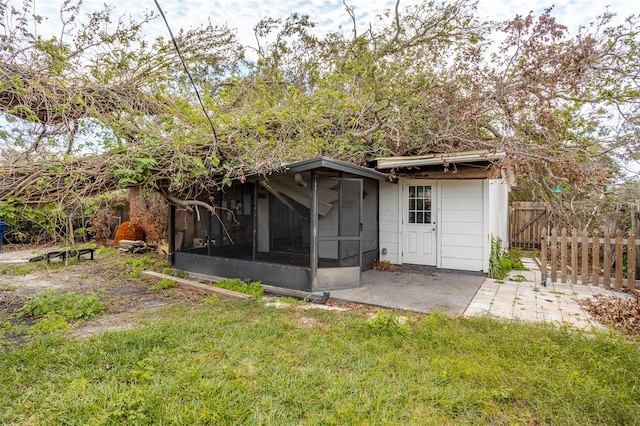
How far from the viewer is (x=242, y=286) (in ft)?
18.2

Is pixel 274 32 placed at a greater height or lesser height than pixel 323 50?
greater

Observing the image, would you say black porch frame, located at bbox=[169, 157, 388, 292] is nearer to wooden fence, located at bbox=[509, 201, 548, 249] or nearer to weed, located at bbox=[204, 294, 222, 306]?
weed, located at bbox=[204, 294, 222, 306]

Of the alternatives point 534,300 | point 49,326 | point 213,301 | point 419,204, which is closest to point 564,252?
point 534,300

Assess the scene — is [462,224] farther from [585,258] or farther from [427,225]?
[585,258]

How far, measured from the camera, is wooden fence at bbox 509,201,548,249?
10.5 m

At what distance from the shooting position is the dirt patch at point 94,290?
4.06m

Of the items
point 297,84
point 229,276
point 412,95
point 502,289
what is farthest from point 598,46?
point 229,276

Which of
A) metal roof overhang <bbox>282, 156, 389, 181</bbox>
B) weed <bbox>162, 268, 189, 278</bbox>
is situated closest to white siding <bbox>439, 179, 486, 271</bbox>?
metal roof overhang <bbox>282, 156, 389, 181</bbox>

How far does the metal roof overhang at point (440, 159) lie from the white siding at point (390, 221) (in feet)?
2.84

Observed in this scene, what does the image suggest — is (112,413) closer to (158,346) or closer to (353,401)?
(158,346)

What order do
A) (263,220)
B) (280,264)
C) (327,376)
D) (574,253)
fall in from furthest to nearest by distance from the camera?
(263,220) → (280,264) → (574,253) → (327,376)

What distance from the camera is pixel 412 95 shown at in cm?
654

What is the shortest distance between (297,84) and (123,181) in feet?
17.2

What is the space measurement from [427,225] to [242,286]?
4.07 meters
